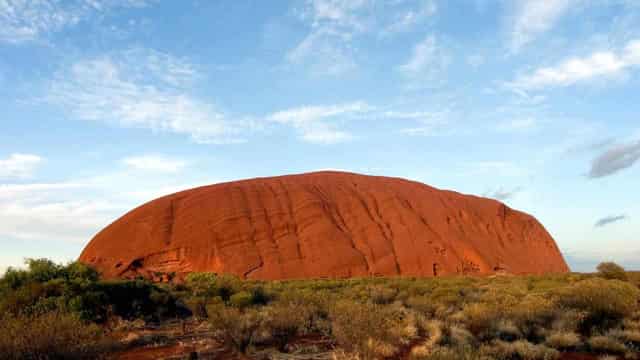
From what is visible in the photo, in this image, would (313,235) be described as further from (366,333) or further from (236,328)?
(366,333)

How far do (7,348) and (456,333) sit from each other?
8.15 meters

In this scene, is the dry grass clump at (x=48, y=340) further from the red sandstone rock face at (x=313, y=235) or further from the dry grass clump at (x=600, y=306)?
the red sandstone rock face at (x=313, y=235)

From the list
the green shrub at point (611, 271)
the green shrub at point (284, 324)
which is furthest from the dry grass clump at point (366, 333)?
the green shrub at point (611, 271)

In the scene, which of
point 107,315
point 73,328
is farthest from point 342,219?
point 73,328

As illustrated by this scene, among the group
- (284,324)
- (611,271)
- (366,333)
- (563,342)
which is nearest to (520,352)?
(563,342)

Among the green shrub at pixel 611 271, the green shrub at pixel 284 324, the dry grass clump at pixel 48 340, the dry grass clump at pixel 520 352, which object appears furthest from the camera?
the green shrub at pixel 611 271

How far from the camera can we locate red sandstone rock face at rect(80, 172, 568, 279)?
41844 millimetres

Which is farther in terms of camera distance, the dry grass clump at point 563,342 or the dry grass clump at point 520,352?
the dry grass clump at point 563,342

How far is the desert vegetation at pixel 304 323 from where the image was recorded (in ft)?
26.6

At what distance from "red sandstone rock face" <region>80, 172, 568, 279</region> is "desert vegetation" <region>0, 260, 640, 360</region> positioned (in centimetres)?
2327

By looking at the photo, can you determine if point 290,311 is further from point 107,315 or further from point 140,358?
point 107,315

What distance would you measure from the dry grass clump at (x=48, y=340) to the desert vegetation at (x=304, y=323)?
0.01 m

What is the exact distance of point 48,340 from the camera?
24.0 ft

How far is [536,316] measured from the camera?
42.5ft
